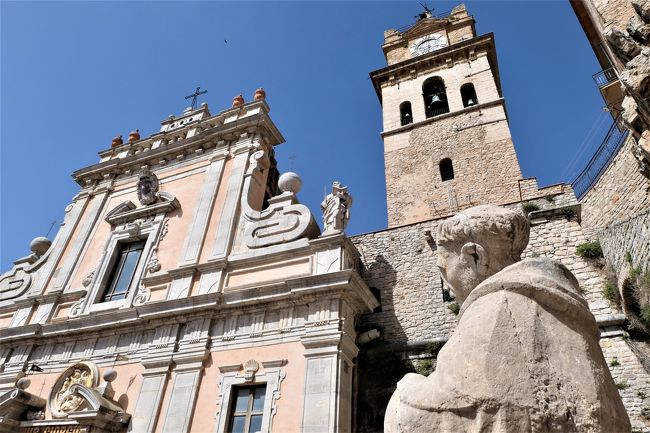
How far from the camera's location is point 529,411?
1295mm

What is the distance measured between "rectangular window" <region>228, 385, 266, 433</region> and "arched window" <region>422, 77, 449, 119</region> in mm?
13598

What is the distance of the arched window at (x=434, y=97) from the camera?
55.8 feet

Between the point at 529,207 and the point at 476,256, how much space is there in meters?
7.99

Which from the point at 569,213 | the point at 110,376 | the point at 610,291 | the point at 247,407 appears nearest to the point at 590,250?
the point at 610,291

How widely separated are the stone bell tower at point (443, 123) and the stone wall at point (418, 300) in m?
4.19

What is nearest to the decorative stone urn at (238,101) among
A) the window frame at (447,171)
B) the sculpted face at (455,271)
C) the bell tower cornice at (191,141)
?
the bell tower cornice at (191,141)

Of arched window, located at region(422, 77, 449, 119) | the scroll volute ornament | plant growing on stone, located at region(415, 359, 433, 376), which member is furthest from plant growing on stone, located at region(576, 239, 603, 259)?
arched window, located at region(422, 77, 449, 119)

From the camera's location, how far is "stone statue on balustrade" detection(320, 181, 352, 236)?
772cm

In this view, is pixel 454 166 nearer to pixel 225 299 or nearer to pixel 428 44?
pixel 428 44

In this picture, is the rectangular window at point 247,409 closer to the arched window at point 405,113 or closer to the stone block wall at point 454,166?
the stone block wall at point 454,166

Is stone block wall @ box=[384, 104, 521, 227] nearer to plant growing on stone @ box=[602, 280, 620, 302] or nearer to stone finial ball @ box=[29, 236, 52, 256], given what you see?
plant growing on stone @ box=[602, 280, 620, 302]

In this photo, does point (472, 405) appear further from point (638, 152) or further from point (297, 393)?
point (638, 152)

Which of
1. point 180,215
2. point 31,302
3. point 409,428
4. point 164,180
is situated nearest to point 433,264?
point 180,215

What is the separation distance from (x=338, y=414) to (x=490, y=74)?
14960mm
